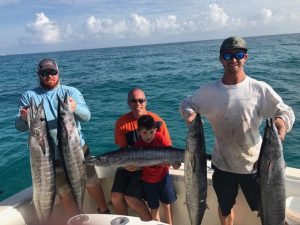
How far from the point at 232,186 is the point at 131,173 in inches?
50.5

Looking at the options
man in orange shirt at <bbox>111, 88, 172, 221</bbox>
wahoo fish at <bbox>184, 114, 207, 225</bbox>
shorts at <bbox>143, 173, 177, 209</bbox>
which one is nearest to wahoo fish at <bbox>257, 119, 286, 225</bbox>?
wahoo fish at <bbox>184, 114, 207, 225</bbox>

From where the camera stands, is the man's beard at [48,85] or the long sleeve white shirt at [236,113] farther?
the man's beard at [48,85]

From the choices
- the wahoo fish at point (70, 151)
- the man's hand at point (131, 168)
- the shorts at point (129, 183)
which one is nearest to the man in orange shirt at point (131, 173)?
the shorts at point (129, 183)

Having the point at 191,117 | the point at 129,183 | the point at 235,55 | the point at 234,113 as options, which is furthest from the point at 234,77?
the point at 129,183

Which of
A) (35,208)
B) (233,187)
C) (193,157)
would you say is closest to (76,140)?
(35,208)

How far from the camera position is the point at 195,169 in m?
3.09

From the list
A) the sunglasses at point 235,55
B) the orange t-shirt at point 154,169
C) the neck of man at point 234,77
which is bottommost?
the orange t-shirt at point 154,169

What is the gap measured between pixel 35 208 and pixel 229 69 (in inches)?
104

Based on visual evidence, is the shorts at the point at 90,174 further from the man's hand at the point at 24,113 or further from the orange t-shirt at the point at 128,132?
the man's hand at the point at 24,113

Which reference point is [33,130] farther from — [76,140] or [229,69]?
[229,69]

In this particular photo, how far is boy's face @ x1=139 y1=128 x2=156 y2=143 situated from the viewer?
12.7ft

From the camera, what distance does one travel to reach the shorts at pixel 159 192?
13.2 ft

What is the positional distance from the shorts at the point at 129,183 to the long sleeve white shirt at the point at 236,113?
3.49 ft

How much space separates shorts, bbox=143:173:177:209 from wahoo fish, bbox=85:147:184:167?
1.39 ft
